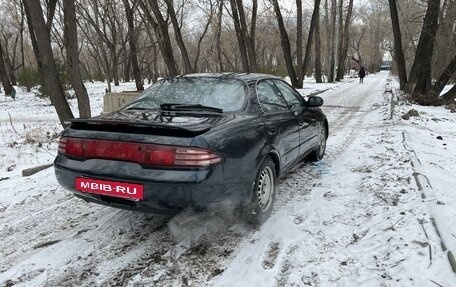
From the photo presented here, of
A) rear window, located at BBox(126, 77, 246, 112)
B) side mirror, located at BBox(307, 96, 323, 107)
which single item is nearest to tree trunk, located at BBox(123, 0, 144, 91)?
side mirror, located at BBox(307, 96, 323, 107)

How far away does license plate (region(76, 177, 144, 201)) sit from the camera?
3.25 meters

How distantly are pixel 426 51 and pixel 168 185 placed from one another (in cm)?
1426

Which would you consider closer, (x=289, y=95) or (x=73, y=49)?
(x=289, y=95)

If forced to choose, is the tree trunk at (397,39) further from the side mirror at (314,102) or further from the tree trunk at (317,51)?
the tree trunk at (317,51)

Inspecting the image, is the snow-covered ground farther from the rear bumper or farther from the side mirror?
the side mirror

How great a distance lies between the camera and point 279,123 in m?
4.45

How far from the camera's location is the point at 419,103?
1459cm

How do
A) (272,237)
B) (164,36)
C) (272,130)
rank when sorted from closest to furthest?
(272,237) < (272,130) < (164,36)

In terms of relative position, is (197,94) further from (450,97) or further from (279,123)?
(450,97)

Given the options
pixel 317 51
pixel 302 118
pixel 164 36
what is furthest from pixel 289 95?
pixel 317 51

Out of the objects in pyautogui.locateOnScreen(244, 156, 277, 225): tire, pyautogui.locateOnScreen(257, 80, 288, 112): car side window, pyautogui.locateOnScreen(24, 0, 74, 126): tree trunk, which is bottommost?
pyautogui.locateOnScreen(244, 156, 277, 225): tire

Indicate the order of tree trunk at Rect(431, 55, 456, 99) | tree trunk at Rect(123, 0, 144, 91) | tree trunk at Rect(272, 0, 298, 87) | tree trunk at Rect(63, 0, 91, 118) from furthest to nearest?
tree trunk at Rect(272, 0, 298, 87), tree trunk at Rect(123, 0, 144, 91), tree trunk at Rect(431, 55, 456, 99), tree trunk at Rect(63, 0, 91, 118)

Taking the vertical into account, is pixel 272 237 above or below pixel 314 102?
below

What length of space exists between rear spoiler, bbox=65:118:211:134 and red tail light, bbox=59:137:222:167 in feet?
0.49
